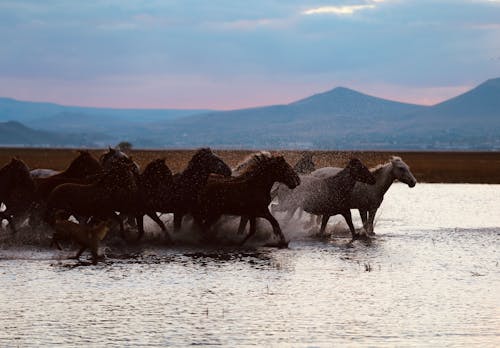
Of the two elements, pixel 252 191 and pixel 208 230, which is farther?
pixel 208 230

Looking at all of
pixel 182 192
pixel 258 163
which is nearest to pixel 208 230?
pixel 182 192

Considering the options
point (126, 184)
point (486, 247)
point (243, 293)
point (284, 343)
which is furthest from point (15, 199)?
point (284, 343)

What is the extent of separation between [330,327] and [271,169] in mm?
7317

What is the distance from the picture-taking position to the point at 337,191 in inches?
722

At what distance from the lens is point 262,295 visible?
455 inches

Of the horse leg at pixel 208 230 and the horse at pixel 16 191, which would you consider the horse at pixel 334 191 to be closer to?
the horse leg at pixel 208 230

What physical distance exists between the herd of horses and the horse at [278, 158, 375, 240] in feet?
0.06

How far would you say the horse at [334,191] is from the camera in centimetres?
1830

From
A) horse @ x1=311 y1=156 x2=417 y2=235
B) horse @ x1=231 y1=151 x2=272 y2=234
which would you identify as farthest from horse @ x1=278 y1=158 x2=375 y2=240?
horse @ x1=231 y1=151 x2=272 y2=234

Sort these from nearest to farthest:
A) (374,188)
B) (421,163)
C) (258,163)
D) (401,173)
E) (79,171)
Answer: (258,163)
(79,171)
(374,188)
(401,173)
(421,163)

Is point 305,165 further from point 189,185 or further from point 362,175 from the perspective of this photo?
point 189,185

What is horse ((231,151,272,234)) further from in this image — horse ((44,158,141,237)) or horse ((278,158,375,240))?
horse ((44,158,141,237))

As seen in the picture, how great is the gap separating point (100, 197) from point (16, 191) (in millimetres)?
2294

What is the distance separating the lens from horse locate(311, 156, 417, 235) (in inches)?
746
